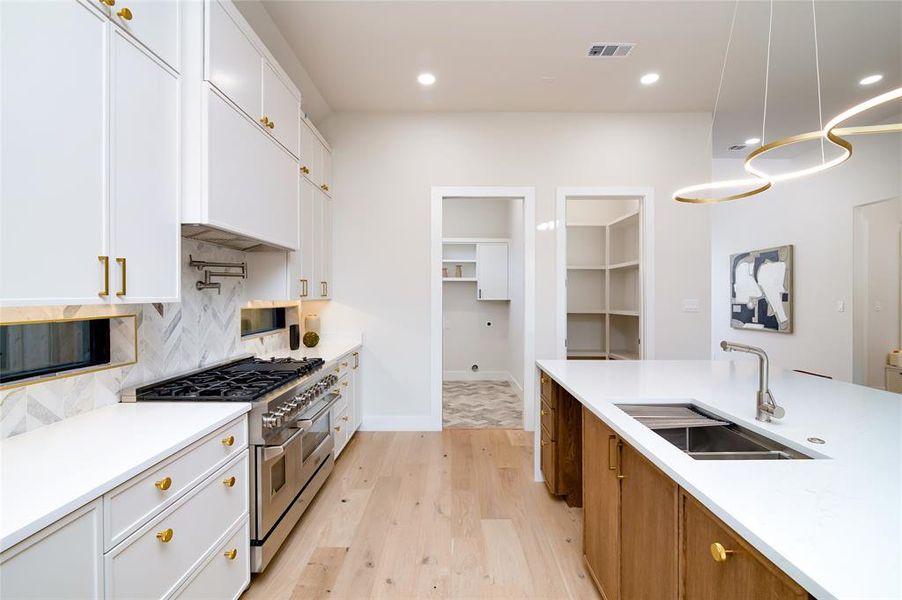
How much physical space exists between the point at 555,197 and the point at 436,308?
5.39 ft

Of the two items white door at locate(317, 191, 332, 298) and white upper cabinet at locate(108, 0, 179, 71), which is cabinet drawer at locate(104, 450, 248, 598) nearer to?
white upper cabinet at locate(108, 0, 179, 71)

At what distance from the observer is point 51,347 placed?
4.74ft

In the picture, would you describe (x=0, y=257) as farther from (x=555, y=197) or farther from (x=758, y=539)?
(x=555, y=197)

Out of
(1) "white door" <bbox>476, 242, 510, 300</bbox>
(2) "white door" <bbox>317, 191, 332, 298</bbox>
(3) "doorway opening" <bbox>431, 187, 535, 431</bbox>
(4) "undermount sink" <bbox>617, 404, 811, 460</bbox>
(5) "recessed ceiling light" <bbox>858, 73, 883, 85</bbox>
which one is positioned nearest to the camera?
(4) "undermount sink" <bbox>617, 404, 811, 460</bbox>

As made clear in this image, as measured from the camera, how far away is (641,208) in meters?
3.83

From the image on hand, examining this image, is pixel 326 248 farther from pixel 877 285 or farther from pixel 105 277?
pixel 877 285

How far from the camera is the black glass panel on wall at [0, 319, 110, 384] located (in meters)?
1.29

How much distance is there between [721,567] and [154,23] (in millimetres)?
2547

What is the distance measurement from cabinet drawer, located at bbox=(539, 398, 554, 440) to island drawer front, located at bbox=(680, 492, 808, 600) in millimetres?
1398

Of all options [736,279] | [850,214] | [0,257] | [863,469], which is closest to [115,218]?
[0,257]

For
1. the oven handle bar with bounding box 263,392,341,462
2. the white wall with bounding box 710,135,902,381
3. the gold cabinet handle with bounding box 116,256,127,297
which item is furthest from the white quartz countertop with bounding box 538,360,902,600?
the white wall with bounding box 710,135,902,381

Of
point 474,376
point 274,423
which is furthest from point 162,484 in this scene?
point 474,376

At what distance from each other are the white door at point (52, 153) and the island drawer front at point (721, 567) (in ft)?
6.20

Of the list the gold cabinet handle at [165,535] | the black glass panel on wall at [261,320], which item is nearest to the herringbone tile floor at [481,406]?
the black glass panel on wall at [261,320]
